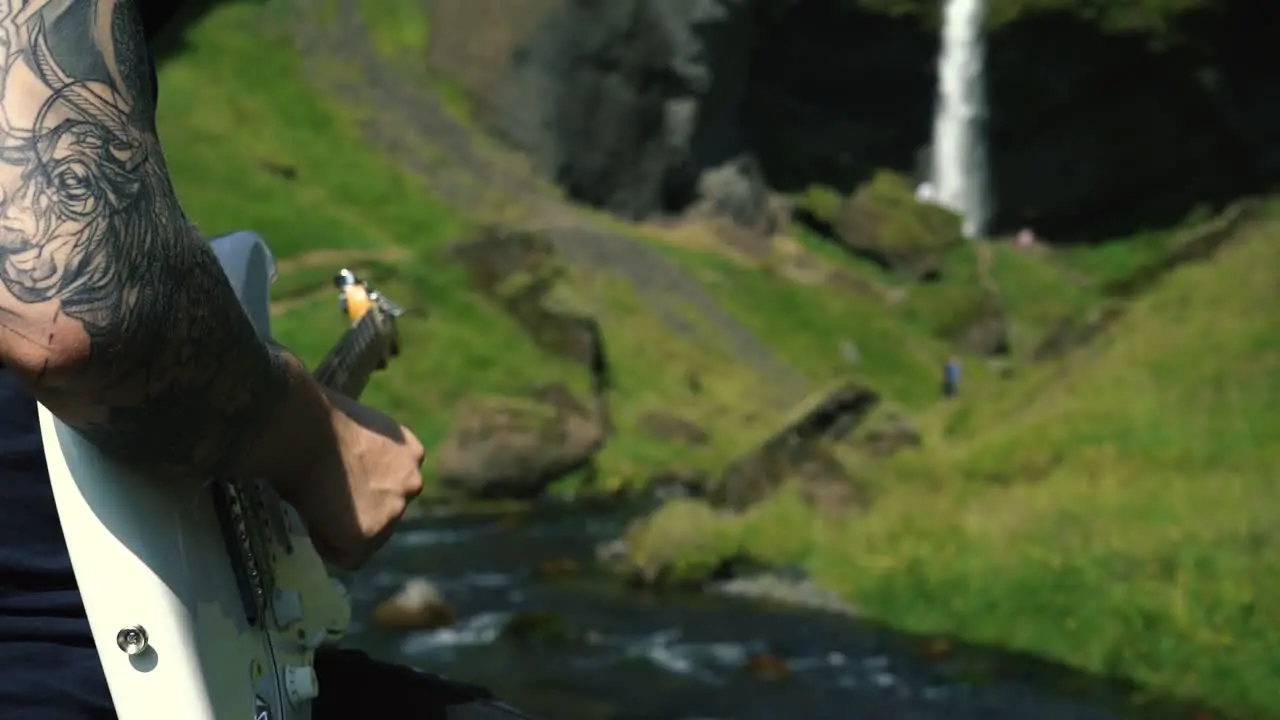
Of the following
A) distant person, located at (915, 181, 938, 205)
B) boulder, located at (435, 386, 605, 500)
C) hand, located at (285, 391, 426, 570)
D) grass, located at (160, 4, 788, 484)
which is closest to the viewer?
hand, located at (285, 391, 426, 570)

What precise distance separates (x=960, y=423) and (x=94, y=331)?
1672 cm

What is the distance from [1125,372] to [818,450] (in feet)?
10.3

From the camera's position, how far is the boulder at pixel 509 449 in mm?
19688

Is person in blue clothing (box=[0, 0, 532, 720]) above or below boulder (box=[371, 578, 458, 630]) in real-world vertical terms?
below

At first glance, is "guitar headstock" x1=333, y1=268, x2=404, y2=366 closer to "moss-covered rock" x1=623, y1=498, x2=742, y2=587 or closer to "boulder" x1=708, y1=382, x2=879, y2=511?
"moss-covered rock" x1=623, y1=498, x2=742, y2=587

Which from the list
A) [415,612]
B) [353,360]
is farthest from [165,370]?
[415,612]

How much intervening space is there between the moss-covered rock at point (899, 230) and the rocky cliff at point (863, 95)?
4.58 meters

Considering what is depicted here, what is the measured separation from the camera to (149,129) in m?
1.98

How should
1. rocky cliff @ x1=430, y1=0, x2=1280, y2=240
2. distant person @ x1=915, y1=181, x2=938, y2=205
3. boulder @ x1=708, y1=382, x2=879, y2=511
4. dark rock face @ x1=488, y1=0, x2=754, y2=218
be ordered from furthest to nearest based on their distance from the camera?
distant person @ x1=915, y1=181, x2=938, y2=205 < rocky cliff @ x1=430, y1=0, x2=1280, y2=240 < dark rock face @ x1=488, y1=0, x2=754, y2=218 < boulder @ x1=708, y1=382, x2=879, y2=511

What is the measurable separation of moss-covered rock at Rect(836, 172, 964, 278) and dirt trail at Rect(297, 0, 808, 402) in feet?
30.5

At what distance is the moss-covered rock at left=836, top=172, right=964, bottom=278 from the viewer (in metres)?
41.8

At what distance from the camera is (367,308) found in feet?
12.2

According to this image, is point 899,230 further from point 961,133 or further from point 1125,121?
point 1125,121

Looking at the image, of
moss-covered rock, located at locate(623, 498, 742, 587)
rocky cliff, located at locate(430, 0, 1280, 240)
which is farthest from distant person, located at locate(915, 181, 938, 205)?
moss-covered rock, located at locate(623, 498, 742, 587)
